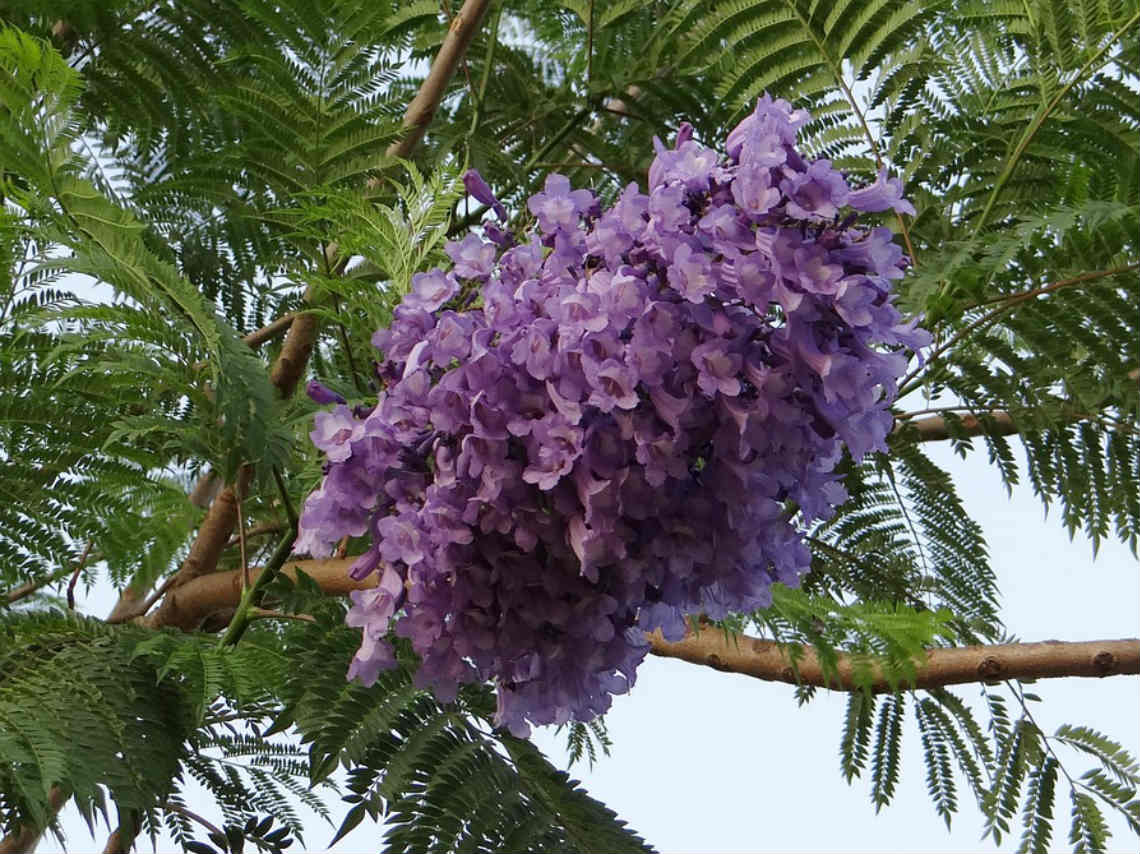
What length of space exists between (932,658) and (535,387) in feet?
2.40

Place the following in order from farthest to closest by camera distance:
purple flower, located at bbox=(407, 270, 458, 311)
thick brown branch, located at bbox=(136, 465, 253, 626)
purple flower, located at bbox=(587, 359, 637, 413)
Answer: thick brown branch, located at bbox=(136, 465, 253, 626) → purple flower, located at bbox=(407, 270, 458, 311) → purple flower, located at bbox=(587, 359, 637, 413)

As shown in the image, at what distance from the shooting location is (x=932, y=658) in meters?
1.40

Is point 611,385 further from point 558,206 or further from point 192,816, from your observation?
point 192,816

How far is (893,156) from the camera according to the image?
170cm

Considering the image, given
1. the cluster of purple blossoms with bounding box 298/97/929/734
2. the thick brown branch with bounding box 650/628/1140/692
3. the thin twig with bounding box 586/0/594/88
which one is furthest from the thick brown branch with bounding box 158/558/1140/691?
Answer: the thin twig with bounding box 586/0/594/88

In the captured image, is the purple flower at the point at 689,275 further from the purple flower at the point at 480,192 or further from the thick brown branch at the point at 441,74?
the thick brown branch at the point at 441,74

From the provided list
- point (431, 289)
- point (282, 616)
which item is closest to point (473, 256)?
point (431, 289)

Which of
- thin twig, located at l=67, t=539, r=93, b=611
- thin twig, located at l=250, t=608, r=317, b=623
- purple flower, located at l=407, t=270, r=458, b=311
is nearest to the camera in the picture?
purple flower, located at l=407, t=270, r=458, b=311

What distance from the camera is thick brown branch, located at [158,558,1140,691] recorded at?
4.47ft

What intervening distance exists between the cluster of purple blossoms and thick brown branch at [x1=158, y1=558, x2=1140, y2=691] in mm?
452

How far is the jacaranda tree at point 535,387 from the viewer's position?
2.72 feet

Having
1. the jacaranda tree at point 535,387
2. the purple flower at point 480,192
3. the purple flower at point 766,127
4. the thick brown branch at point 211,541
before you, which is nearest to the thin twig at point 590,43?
the jacaranda tree at point 535,387

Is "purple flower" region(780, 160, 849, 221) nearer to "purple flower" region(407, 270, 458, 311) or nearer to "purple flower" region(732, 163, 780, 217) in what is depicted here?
"purple flower" region(732, 163, 780, 217)

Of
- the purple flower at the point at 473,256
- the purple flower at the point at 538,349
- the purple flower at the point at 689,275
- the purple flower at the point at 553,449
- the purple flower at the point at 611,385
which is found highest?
the purple flower at the point at 473,256
